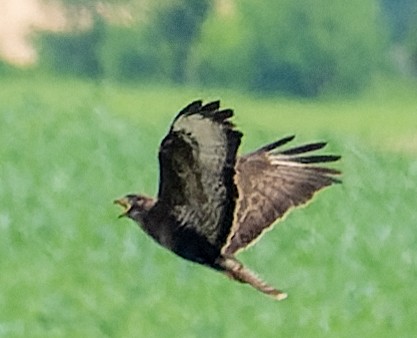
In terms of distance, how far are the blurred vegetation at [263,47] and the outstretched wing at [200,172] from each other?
320 inches

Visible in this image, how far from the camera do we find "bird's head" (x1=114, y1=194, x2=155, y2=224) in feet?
4.54

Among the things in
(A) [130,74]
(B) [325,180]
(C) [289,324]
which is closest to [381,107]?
(A) [130,74]

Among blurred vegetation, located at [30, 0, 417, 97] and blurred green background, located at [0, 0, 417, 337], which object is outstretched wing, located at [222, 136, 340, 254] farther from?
blurred vegetation, located at [30, 0, 417, 97]

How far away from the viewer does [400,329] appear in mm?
5215

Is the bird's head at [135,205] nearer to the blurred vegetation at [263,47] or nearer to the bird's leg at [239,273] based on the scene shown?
the bird's leg at [239,273]

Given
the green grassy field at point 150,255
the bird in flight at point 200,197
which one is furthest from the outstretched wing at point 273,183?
the green grassy field at point 150,255

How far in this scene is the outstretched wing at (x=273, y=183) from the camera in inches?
63.2

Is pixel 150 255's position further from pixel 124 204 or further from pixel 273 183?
pixel 124 204

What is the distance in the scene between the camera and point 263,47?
428 inches

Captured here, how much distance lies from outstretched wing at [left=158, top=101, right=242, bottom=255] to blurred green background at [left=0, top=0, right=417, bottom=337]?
0.03 metres

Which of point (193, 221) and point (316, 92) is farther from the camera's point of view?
point (316, 92)

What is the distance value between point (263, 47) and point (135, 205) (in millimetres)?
9508

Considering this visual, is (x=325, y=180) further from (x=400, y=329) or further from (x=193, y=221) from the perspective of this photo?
(x=400, y=329)

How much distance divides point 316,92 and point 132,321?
6009 millimetres
